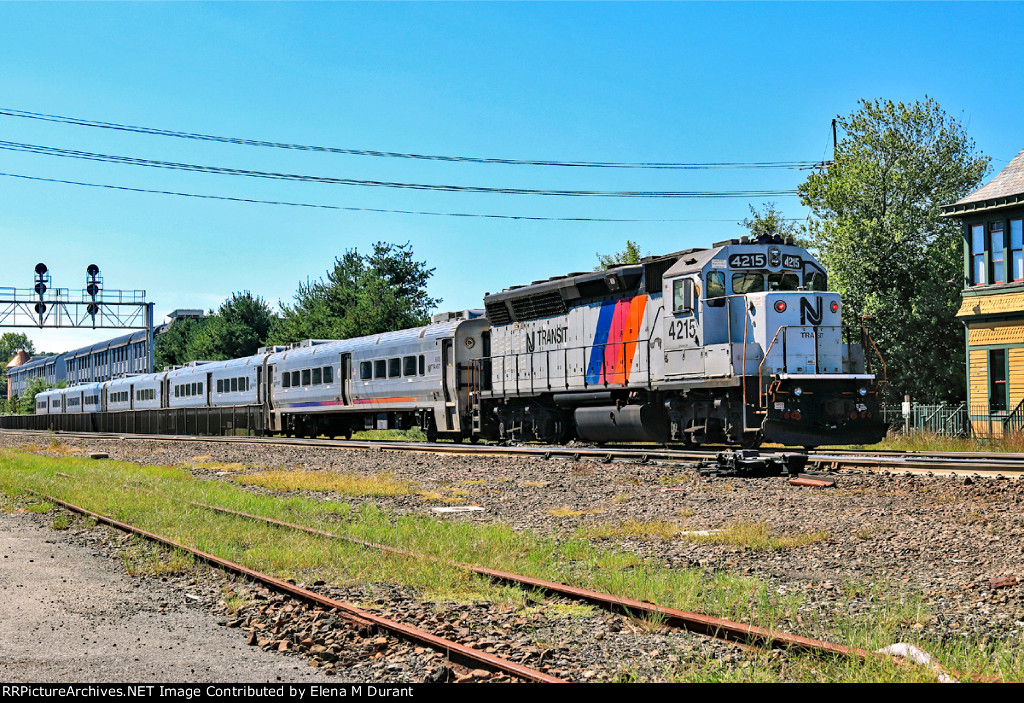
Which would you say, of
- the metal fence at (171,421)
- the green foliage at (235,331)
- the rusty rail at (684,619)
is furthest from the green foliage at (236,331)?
the rusty rail at (684,619)

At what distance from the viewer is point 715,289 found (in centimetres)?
1742

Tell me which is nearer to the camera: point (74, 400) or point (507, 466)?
point (507, 466)

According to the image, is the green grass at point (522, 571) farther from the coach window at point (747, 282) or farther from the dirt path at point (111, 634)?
the coach window at point (747, 282)

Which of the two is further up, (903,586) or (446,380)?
(446,380)

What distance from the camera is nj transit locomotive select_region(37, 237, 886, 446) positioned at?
1642 cm

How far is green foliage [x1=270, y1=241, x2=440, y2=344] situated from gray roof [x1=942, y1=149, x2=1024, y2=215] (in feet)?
104

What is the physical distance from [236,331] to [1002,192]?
6202 centimetres

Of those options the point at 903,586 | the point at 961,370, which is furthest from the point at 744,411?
the point at 961,370

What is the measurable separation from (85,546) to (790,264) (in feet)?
41.5

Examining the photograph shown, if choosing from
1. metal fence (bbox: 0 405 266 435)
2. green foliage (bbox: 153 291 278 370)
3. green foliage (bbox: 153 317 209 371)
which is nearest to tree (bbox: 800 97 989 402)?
metal fence (bbox: 0 405 266 435)

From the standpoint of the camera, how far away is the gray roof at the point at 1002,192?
27.5 meters

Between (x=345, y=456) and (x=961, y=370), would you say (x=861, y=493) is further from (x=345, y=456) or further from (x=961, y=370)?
(x=961, y=370)

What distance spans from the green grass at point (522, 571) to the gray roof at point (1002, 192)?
22.3m

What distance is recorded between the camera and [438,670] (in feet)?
17.5
